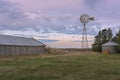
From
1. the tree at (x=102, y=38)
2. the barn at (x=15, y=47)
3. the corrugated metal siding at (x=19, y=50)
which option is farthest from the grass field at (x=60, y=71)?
the tree at (x=102, y=38)

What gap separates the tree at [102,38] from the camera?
72.8 m

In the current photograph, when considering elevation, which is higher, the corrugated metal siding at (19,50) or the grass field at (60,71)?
the corrugated metal siding at (19,50)

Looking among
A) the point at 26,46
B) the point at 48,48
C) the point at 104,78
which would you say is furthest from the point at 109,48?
the point at 104,78

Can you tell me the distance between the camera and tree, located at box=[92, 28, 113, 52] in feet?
239

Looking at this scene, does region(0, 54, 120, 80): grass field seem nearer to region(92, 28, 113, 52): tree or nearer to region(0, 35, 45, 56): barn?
region(0, 35, 45, 56): barn

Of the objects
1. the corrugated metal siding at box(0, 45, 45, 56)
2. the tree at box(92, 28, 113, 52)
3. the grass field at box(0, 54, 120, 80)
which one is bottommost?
the grass field at box(0, 54, 120, 80)

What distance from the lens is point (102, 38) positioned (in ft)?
244

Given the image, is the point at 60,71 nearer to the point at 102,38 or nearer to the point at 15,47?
the point at 15,47

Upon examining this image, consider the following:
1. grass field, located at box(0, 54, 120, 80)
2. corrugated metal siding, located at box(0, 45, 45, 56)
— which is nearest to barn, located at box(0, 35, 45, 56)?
corrugated metal siding, located at box(0, 45, 45, 56)

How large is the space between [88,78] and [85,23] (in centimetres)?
4444

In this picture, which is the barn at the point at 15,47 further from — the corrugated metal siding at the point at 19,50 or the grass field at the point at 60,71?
the grass field at the point at 60,71

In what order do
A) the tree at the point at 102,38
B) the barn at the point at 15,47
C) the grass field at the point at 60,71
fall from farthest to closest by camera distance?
the tree at the point at 102,38 < the barn at the point at 15,47 < the grass field at the point at 60,71

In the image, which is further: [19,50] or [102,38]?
[102,38]

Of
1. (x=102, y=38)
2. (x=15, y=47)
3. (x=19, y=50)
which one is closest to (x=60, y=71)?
(x=15, y=47)
